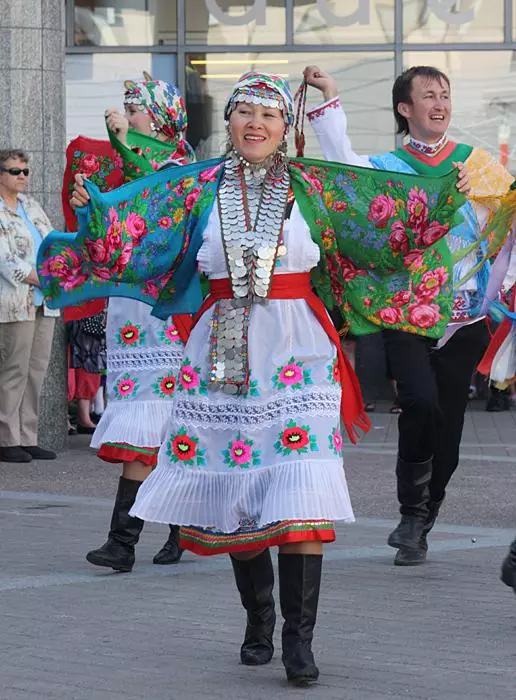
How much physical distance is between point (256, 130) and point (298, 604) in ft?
4.81

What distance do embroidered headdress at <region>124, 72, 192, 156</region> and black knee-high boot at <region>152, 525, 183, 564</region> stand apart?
1.66m

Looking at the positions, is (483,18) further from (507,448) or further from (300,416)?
(300,416)

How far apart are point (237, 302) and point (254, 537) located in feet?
2.39

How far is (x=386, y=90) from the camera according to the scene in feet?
54.2

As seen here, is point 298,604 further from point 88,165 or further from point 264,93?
point 88,165

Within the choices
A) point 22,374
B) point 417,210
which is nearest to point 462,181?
point 417,210

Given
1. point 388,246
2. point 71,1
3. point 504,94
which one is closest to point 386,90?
point 504,94

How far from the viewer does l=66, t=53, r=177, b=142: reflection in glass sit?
16.6m

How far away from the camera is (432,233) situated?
5535mm

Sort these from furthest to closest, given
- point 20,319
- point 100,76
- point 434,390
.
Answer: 1. point 100,76
2. point 20,319
3. point 434,390

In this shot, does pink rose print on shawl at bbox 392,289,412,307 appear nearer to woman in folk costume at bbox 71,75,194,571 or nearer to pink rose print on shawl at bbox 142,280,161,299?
pink rose print on shawl at bbox 142,280,161,299

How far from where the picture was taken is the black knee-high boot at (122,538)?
7.22 metres

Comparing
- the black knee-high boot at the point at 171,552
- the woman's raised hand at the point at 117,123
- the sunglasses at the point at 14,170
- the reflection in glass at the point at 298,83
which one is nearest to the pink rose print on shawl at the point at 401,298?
the woman's raised hand at the point at 117,123

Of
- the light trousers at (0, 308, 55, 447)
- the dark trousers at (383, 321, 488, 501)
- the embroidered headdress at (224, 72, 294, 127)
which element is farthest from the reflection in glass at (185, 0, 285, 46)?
the embroidered headdress at (224, 72, 294, 127)
